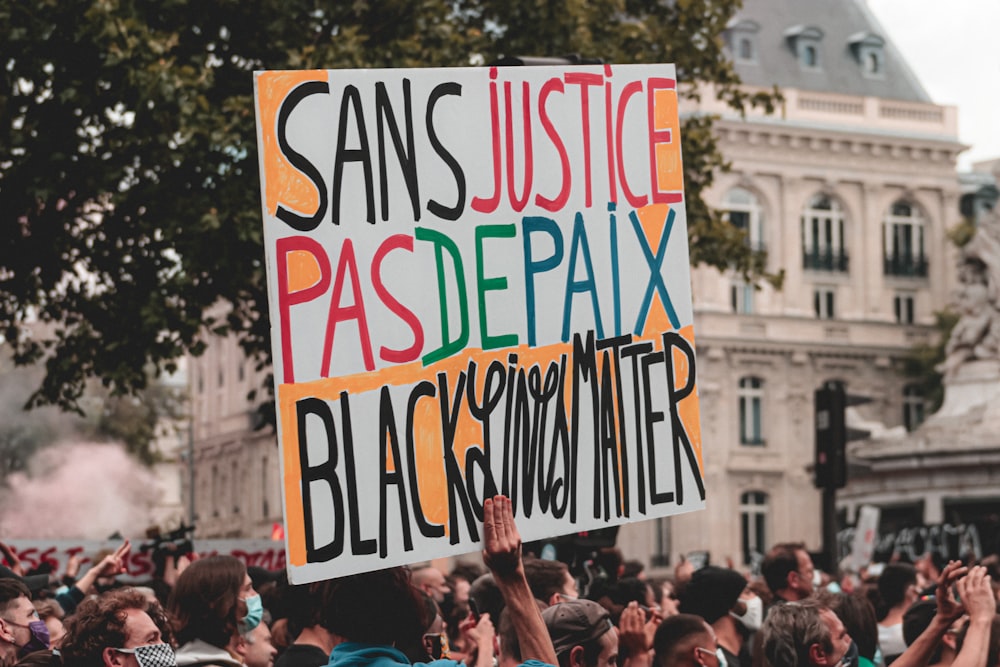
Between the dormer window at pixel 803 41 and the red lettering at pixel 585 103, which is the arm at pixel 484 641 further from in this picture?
the dormer window at pixel 803 41

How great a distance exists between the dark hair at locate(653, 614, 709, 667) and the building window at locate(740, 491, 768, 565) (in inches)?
2055

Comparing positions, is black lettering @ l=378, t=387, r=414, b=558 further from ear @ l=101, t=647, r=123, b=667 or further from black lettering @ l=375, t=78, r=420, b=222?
ear @ l=101, t=647, r=123, b=667

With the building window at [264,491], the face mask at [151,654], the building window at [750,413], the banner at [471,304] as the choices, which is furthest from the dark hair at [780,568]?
the building window at [264,491]

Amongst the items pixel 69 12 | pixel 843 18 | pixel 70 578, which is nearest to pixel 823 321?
pixel 843 18

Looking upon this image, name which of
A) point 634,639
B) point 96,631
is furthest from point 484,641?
point 96,631

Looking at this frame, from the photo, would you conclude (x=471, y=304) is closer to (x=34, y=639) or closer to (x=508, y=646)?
(x=508, y=646)

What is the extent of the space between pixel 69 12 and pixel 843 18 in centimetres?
5210

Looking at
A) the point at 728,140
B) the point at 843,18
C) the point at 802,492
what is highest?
the point at 843,18

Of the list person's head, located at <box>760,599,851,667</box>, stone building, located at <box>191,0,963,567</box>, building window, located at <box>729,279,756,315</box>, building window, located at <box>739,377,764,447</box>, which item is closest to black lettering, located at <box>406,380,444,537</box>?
person's head, located at <box>760,599,851,667</box>

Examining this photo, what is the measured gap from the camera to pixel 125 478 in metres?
46.5

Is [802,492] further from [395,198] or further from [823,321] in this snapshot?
[395,198]

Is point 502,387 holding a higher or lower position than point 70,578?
higher

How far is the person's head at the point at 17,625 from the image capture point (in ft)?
22.4

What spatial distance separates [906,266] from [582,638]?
59172 mm
